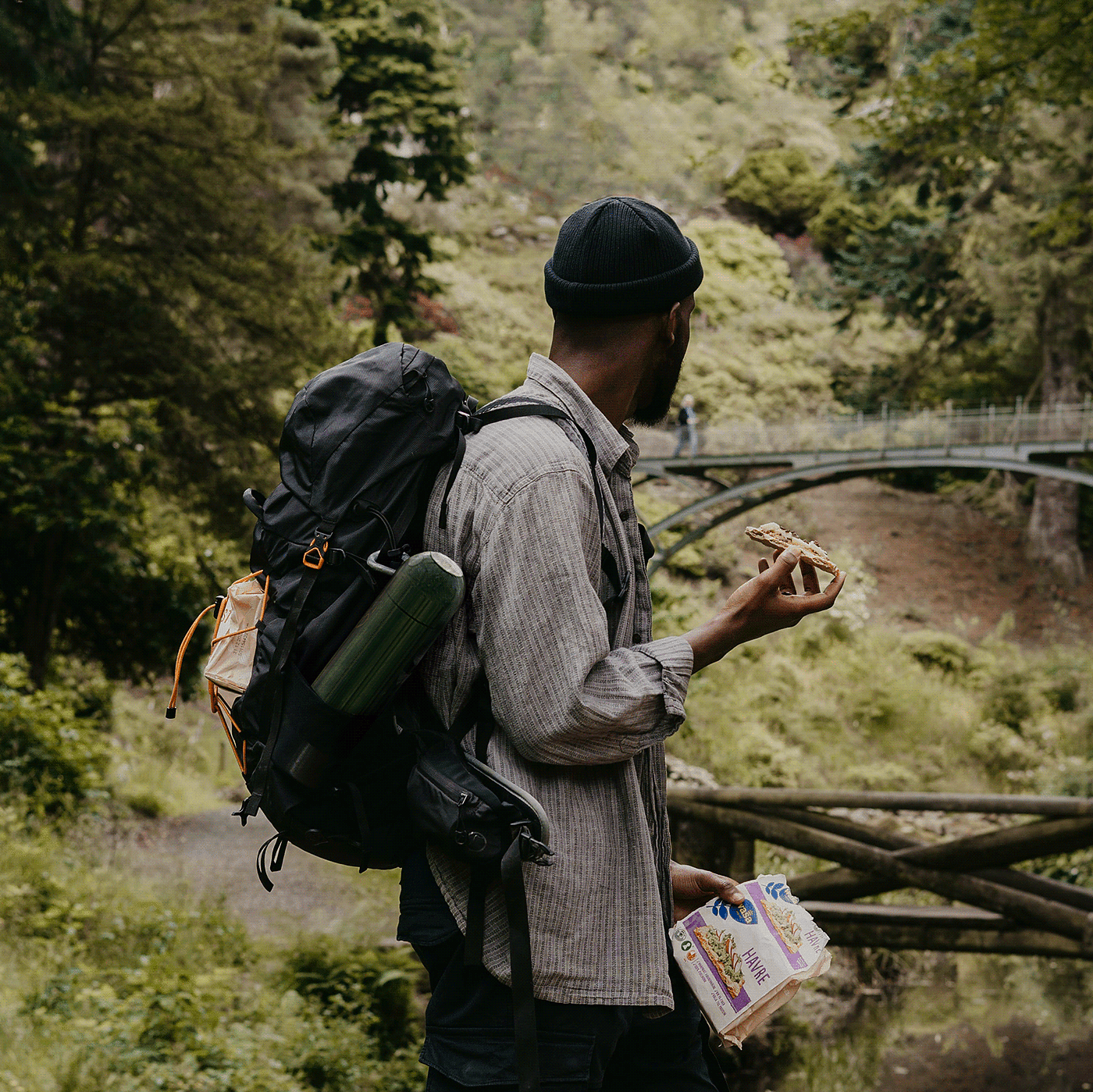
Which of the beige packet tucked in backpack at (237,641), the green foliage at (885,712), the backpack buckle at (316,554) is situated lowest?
the green foliage at (885,712)

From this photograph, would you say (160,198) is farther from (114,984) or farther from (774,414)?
(774,414)

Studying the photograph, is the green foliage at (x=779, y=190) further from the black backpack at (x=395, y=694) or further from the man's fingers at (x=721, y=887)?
the black backpack at (x=395, y=694)

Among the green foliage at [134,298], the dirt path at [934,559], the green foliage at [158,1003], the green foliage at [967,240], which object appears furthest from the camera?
the dirt path at [934,559]

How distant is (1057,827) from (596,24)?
111 feet

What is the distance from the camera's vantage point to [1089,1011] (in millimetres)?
8164

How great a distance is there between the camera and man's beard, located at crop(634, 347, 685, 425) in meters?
1.73

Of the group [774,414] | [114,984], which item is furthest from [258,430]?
[774,414]

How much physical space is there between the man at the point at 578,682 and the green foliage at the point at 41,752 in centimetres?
620

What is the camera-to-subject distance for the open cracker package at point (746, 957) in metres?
1.70

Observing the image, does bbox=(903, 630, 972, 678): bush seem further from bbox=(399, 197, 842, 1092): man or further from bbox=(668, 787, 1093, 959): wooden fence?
bbox=(399, 197, 842, 1092): man

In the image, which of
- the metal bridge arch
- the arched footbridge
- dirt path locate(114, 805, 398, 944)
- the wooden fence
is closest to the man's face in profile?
the wooden fence

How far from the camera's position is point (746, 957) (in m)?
1.72

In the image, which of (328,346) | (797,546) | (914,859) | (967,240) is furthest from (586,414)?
(967,240)

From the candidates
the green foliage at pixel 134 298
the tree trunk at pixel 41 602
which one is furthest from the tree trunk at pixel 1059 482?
the tree trunk at pixel 41 602
